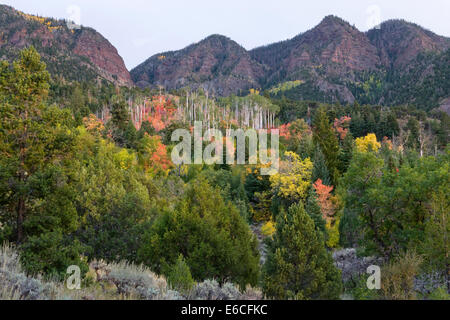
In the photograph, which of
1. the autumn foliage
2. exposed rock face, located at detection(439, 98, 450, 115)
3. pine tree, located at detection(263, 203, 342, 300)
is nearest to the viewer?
pine tree, located at detection(263, 203, 342, 300)

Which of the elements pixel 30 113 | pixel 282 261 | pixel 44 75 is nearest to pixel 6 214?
pixel 30 113

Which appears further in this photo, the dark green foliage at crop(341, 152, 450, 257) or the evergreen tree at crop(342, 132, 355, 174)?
the evergreen tree at crop(342, 132, 355, 174)

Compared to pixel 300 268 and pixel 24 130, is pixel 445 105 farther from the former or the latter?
pixel 24 130

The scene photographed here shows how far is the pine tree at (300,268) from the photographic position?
42.2ft

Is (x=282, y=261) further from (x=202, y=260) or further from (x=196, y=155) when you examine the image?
(x=196, y=155)

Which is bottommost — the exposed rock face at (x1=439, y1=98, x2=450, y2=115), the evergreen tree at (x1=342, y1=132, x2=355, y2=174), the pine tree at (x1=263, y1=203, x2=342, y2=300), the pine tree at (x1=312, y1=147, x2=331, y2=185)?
the pine tree at (x1=263, y1=203, x2=342, y2=300)

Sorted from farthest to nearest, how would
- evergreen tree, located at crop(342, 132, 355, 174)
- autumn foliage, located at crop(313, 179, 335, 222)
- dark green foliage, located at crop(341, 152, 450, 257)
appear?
evergreen tree, located at crop(342, 132, 355, 174), autumn foliage, located at crop(313, 179, 335, 222), dark green foliage, located at crop(341, 152, 450, 257)

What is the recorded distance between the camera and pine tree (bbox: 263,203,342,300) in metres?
12.9

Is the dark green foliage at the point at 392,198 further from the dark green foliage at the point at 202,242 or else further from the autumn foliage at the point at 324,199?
the autumn foliage at the point at 324,199

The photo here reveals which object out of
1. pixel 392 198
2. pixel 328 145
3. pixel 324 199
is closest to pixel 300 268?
pixel 392 198

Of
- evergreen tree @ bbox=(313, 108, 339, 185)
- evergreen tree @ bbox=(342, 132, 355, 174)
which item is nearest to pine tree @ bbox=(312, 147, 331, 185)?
evergreen tree @ bbox=(313, 108, 339, 185)

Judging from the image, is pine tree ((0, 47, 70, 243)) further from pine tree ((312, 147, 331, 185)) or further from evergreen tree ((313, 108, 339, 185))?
evergreen tree ((313, 108, 339, 185))

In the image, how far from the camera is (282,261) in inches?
516

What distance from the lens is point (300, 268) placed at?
13055 millimetres
